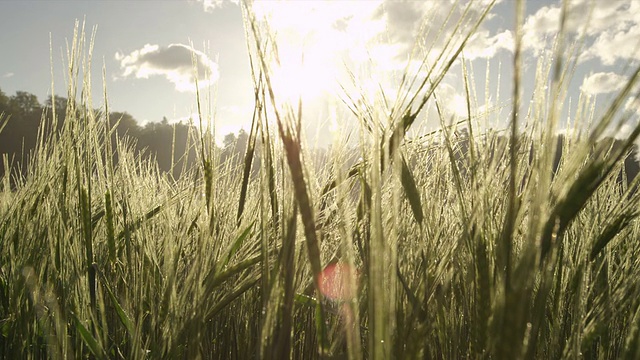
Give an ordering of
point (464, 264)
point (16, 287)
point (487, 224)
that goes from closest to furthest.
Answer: point (487, 224) < point (464, 264) < point (16, 287)

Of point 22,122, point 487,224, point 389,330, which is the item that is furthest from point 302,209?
point 22,122

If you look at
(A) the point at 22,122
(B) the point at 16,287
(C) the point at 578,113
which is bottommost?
A: (B) the point at 16,287

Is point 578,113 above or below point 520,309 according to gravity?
above

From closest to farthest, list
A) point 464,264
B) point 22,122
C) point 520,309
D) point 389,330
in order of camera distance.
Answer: point 520,309 → point 389,330 → point 464,264 → point 22,122

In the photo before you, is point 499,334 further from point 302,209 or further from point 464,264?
point 464,264

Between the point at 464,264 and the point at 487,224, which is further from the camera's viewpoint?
the point at 464,264

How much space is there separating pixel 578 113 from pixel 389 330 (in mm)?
456

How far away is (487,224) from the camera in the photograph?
0.72 metres

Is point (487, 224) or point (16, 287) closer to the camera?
point (487, 224)

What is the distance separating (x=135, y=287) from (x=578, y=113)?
0.79 metres

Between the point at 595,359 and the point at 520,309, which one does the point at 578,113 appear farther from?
the point at 595,359

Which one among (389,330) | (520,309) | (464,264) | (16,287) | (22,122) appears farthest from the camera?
(22,122)

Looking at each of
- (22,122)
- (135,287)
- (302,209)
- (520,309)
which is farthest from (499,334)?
(22,122)

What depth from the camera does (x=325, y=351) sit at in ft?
2.12
